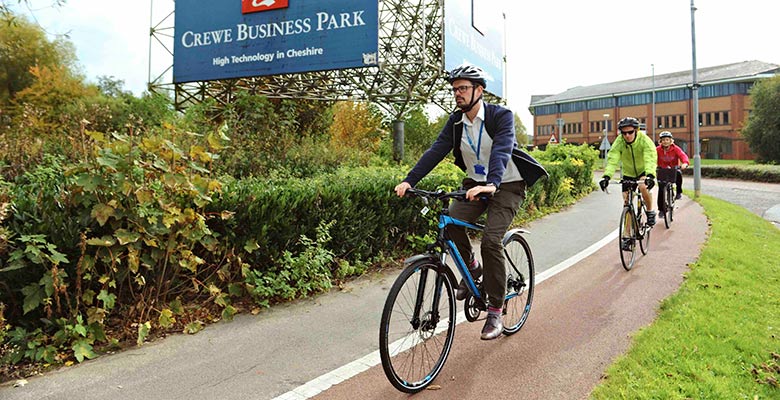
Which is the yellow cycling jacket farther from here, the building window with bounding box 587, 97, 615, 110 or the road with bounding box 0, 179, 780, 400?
the building window with bounding box 587, 97, 615, 110

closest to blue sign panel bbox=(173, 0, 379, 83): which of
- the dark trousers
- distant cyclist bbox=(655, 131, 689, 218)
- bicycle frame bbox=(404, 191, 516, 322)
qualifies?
distant cyclist bbox=(655, 131, 689, 218)

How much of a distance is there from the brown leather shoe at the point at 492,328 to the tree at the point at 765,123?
165 feet

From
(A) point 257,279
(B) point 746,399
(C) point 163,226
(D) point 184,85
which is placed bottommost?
(B) point 746,399

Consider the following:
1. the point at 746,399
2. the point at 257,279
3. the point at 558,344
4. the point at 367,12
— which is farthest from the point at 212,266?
the point at 367,12

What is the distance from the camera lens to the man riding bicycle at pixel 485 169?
12.6 feet

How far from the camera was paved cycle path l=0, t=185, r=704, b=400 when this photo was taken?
138 inches

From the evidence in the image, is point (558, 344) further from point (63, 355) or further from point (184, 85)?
point (184, 85)

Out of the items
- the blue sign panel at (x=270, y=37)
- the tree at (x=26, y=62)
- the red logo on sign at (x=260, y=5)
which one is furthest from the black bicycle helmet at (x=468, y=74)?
the tree at (x=26, y=62)

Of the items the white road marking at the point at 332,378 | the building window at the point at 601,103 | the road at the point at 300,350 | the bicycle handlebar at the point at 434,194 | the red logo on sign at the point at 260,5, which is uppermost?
the building window at the point at 601,103

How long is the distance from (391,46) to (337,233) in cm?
927

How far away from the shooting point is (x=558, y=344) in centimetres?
431

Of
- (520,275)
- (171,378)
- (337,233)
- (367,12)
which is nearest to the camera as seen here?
(171,378)

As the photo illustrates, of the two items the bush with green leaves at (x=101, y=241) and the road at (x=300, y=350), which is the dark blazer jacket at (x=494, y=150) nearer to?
the road at (x=300, y=350)

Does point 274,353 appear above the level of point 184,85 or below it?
below
